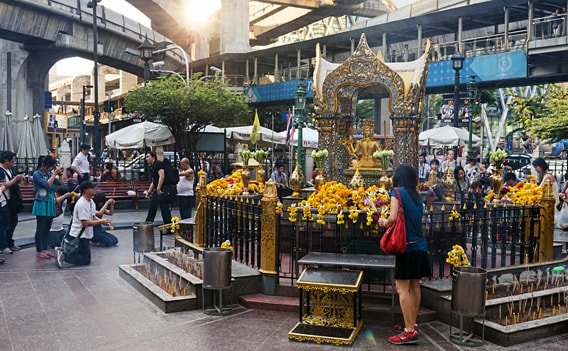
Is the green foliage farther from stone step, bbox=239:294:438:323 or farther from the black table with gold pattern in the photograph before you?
the black table with gold pattern

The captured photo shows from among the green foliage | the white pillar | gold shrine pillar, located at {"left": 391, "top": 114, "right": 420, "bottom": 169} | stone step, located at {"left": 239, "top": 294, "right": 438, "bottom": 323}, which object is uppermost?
the white pillar

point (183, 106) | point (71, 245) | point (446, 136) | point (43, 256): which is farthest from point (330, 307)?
point (446, 136)

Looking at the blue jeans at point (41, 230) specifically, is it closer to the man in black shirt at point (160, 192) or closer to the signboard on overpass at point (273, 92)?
the man in black shirt at point (160, 192)

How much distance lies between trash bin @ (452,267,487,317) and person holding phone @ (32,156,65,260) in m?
7.75

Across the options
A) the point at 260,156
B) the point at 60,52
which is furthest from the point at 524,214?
the point at 60,52

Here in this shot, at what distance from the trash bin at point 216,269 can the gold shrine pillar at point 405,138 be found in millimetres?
6013

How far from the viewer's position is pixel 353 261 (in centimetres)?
669

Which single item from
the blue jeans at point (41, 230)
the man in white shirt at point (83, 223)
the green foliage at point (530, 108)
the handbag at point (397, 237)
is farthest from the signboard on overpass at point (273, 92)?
the handbag at point (397, 237)

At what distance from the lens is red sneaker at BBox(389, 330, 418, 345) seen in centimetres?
612

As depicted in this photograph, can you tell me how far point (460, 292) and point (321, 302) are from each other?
1572 millimetres

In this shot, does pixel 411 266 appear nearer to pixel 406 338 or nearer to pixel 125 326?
pixel 406 338

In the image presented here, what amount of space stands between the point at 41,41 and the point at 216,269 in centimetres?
2646

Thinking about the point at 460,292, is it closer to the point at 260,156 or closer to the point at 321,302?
the point at 321,302

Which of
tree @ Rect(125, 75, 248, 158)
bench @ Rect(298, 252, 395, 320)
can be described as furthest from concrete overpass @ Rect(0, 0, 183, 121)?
bench @ Rect(298, 252, 395, 320)
